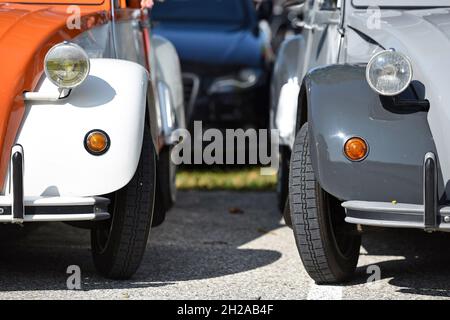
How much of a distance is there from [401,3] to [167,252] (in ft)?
6.55

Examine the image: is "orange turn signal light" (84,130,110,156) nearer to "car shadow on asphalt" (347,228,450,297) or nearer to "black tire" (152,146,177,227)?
"car shadow on asphalt" (347,228,450,297)

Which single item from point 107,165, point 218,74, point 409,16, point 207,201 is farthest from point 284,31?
point 107,165

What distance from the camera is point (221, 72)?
402 inches

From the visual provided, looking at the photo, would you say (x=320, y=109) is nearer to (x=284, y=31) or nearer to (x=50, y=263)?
(x=50, y=263)

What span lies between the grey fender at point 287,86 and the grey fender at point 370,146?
1777 millimetres

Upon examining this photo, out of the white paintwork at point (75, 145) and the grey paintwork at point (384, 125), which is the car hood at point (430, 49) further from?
the white paintwork at point (75, 145)

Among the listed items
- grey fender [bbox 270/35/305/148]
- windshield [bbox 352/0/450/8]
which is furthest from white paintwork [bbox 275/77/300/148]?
windshield [bbox 352/0/450/8]

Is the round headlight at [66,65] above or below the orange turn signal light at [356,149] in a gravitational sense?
above

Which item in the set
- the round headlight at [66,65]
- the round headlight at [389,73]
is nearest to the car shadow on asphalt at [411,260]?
the round headlight at [389,73]

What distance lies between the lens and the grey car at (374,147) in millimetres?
4809

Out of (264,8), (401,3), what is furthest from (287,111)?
(264,8)

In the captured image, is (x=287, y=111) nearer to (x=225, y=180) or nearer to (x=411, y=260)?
(x=411, y=260)
